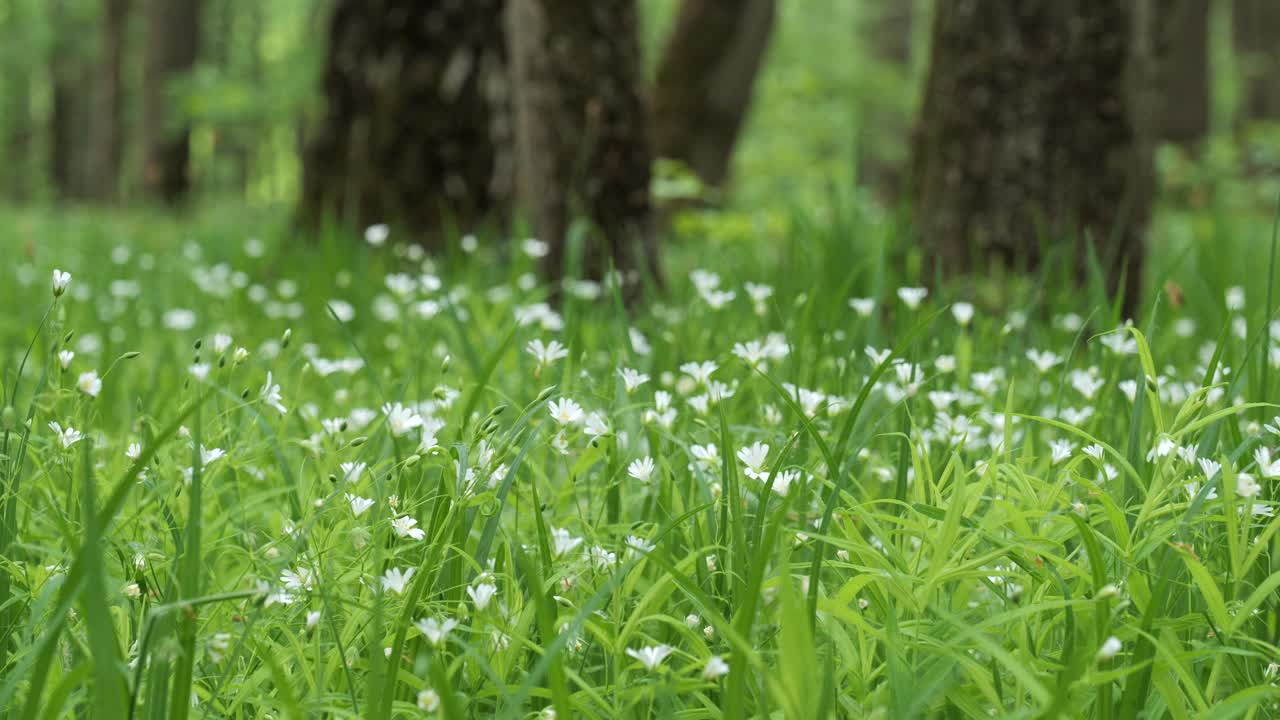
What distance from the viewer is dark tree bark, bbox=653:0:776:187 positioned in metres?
7.95

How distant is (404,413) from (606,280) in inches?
86.8

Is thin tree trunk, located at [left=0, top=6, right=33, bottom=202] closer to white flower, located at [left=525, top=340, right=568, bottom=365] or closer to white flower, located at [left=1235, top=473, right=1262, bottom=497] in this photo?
white flower, located at [left=525, top=340, right=568, bottom=365]

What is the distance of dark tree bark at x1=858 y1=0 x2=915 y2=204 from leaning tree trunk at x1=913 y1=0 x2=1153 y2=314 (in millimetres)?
12220

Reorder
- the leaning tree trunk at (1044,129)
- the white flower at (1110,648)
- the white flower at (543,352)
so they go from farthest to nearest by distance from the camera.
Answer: the leaning tree trunk at (1044,129)
the white flower at (543,352)
the white flower at (1110,648)

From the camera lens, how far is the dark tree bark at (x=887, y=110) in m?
16.6

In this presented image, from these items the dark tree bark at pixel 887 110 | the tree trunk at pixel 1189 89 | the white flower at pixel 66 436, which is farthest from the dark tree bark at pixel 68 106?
the white flower at pixel 66 436

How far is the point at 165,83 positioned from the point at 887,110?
11.0 m

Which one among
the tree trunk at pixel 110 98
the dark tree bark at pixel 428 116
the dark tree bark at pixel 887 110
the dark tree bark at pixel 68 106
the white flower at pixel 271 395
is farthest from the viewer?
the dark tree bark at pixel 68 106

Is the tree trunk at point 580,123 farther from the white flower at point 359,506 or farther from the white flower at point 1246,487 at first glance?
the white flower at point 1246,487

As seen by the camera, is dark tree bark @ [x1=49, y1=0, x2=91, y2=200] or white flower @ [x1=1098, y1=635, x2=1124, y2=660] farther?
dark tree bark @ [x1=49, y1=0, x2=91, y2=200]

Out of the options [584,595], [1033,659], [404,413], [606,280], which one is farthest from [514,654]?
[606,280]

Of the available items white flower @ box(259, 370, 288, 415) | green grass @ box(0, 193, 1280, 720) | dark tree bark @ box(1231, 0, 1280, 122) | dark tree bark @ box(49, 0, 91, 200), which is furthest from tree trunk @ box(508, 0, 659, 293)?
dark tree bark @ box(49, 0, 91, 200)

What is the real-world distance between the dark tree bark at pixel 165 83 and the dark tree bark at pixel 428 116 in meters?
8.30

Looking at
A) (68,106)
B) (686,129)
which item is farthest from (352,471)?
(68,106)
